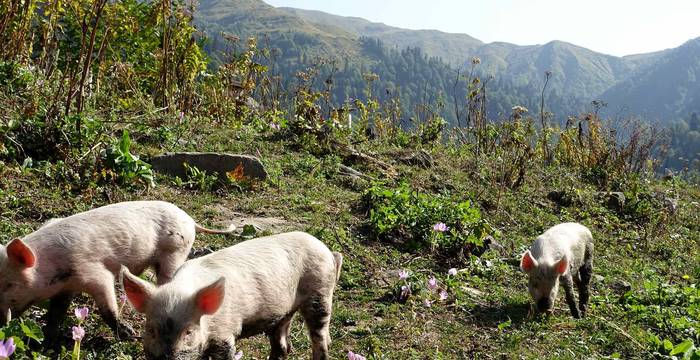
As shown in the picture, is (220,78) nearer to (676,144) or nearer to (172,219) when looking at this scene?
(172,219)

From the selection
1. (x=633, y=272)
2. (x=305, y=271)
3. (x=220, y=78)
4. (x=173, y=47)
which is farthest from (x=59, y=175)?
(x=633, y=272)

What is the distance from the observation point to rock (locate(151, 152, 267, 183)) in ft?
24.5

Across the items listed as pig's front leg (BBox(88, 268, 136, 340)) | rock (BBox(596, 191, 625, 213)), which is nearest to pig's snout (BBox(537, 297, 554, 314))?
pig's front leg (BBox(88, 268, 136, 340))

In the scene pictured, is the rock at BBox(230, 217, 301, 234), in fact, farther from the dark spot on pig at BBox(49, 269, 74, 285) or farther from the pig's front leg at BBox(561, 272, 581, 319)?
the pig's front leg at BBox(561, 272, 581, 319)

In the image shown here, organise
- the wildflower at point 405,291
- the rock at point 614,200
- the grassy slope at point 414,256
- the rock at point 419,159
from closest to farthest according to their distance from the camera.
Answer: the grassy slope at point 414,256
the wildflower at point 405,291
the rock at point 419,159
the rock at point 614,200

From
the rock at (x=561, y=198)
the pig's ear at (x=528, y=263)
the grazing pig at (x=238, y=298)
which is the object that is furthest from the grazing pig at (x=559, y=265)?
the rock at (x=561, y=198)

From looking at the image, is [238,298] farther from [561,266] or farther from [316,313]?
[561,266]

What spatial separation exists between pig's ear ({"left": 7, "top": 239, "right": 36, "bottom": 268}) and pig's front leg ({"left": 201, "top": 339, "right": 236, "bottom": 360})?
1.16 metres

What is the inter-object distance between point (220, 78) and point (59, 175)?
19.7ft

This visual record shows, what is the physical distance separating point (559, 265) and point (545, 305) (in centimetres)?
44

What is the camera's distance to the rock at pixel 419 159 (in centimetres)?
1063

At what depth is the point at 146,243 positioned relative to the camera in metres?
4.05

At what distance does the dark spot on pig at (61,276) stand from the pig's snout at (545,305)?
4.21m

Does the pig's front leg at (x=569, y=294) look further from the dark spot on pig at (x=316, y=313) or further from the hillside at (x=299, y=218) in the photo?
the dark spot on pig at (x=316, y=313)
